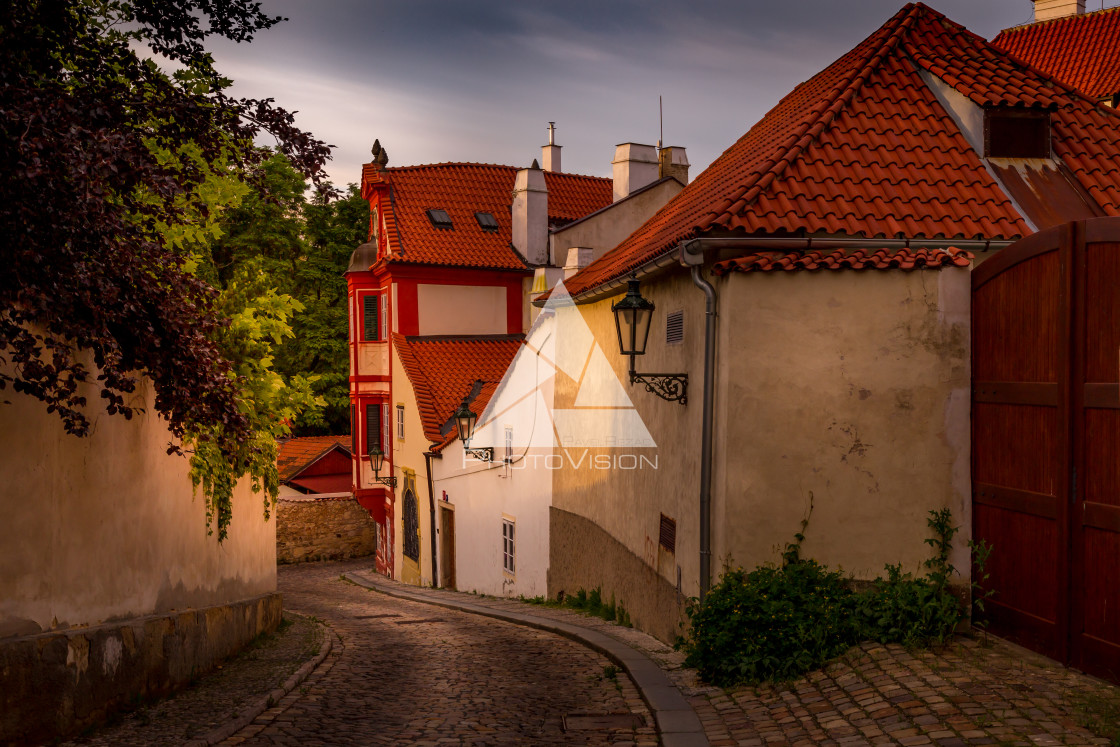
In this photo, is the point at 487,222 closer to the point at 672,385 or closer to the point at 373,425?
the point at 373,425

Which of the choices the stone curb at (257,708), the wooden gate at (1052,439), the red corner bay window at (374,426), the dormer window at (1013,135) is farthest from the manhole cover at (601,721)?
the red corner bay window at (374,426)

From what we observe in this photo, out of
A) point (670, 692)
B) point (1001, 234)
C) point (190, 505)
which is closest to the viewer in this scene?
point (670, 692)

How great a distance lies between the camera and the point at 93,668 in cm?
711

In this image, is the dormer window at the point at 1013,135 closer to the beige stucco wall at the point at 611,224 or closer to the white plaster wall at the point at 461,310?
the beige stucco wall at the point at 611,224

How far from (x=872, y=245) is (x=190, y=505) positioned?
Result: 24.6 feet

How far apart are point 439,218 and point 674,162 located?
281 inches

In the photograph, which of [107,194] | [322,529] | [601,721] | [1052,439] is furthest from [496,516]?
[107,194]

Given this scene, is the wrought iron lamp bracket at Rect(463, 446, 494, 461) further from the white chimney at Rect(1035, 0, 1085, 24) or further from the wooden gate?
the white chimney at Rect(1035, 0, 1085, 24)

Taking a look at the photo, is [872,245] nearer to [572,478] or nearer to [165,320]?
[165,320]

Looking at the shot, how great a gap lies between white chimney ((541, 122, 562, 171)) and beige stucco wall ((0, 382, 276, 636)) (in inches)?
973

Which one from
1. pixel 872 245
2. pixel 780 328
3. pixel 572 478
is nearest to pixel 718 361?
pixel 780 328

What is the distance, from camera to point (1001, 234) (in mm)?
8336

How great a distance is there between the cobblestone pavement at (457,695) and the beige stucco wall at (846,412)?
1.90m

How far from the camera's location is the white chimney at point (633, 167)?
2758 centimetres
